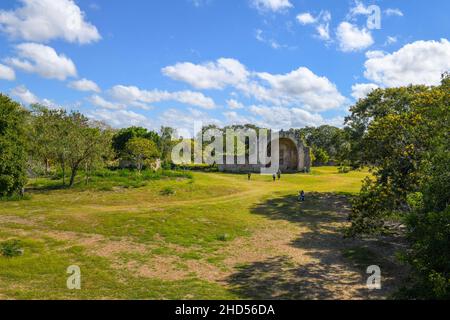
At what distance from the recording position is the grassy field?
50.7 ft

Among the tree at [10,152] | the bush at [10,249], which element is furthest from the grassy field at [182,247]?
the tree at [10,152]

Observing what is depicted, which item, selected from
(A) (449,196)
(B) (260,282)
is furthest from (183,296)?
(A) (449,196)

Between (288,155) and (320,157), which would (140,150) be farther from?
(320,157)

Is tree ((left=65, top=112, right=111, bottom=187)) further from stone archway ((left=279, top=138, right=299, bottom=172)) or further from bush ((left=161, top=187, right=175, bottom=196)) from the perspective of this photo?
stone archway ((left=279, top=138, right=299, bottom=172))

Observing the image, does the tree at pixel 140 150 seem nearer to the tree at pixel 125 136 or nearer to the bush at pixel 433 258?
the tree at pixel 125 136

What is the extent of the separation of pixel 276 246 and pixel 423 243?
12.3 m

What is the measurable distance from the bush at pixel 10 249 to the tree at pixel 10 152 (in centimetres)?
1094

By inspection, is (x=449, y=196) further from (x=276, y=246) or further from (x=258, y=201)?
(x=258, y=201)

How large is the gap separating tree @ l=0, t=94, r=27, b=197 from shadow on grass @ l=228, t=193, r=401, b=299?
69.7 feet

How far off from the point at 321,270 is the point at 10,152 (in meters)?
25.1

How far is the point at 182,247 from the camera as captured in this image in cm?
2172

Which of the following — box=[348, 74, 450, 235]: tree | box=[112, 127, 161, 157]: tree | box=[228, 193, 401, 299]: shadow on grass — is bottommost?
box=[228, 193, 401, 299]: shadow on grass

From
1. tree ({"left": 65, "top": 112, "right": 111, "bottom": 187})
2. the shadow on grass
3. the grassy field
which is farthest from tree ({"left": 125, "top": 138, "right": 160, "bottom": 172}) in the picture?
the shadow on grass

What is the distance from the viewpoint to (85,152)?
40500mm
